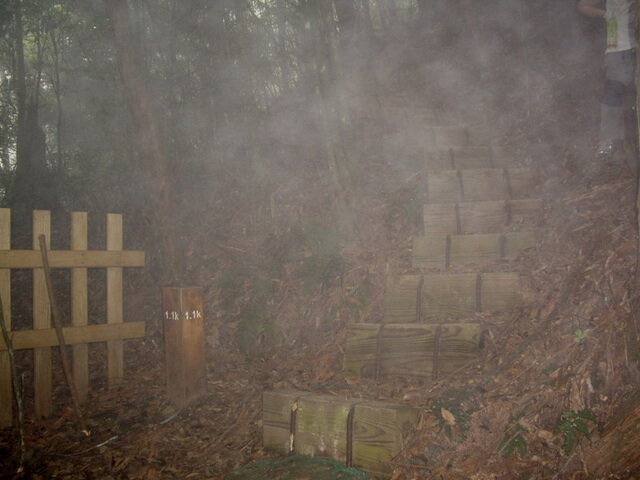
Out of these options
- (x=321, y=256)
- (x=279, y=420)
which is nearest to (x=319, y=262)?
(x=321, y=256)

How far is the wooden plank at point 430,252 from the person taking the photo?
4.17m

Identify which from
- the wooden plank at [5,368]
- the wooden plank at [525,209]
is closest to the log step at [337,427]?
the wooden plank at [5,368]

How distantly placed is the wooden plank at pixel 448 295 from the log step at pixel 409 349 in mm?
384

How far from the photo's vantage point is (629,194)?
346 cm

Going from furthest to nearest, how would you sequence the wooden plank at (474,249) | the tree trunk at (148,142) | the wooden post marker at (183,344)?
the tree trunk at (148,142)
the wooden plank at (474,249)
the wooden post marker at (183,344)

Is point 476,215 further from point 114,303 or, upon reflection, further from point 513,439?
point 114,303

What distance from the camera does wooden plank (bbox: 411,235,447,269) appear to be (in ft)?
13.7

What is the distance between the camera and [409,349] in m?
3.22

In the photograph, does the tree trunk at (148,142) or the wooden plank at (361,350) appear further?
the tree trunk at (148,142)

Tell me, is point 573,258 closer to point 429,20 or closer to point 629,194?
point 629,194

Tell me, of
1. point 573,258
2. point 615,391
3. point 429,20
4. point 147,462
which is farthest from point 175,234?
point 429,20

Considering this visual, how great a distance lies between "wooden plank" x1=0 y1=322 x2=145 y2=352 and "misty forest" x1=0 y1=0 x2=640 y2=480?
0.06 ft

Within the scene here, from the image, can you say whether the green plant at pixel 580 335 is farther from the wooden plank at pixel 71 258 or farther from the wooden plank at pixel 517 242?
the wooden plank at pixel 71 258

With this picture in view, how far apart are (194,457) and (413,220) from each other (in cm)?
322
